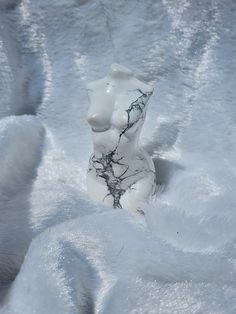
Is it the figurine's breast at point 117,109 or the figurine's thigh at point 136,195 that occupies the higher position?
the figurine's breast at point 117,109

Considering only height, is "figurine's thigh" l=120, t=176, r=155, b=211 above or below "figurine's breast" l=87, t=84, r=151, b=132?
below

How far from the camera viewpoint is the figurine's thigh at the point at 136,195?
0.67 metres

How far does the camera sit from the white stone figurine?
0.66 m

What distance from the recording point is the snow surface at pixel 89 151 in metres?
0.58

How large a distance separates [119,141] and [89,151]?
0.55 feet

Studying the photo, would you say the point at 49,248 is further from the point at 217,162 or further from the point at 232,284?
the point at 217,162

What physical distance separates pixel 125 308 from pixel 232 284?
0.10 m

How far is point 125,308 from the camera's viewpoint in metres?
0.55

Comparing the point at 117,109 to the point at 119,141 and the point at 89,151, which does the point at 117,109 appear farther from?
the point at 89,151

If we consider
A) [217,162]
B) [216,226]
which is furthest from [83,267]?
[217,162]

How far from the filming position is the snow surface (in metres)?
0.58

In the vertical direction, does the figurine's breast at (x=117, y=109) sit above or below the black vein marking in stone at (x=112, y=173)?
above

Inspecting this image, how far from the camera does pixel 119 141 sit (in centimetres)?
66

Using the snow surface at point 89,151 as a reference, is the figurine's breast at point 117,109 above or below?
above
